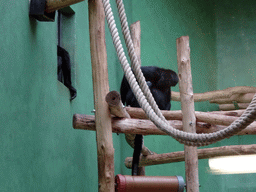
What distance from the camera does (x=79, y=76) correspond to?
330 centimetres

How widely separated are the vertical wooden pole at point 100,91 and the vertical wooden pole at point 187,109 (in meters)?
0.88

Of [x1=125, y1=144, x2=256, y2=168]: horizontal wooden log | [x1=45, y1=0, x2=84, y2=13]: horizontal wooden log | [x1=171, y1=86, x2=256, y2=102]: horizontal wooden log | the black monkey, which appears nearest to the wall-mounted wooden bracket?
[x1=45, y1=0, x2=84, y2=13]: horizontal wooden log

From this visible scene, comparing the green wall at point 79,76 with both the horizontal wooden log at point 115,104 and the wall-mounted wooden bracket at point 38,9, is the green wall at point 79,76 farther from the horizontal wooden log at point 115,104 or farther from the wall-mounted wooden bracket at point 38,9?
the horizontal wooden log at point 115,104

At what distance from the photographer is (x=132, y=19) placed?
16.9 feet

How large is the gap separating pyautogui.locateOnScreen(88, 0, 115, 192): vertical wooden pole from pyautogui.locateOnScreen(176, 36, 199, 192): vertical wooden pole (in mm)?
880

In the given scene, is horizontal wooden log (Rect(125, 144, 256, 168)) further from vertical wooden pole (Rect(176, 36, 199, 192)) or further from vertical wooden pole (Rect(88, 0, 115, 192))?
vertical wooden pole (Rect(88, 0, 115, 192))

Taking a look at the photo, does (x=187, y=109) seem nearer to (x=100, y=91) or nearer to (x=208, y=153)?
(x=208, y=153)

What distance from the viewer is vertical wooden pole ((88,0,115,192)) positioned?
1935 millimetres

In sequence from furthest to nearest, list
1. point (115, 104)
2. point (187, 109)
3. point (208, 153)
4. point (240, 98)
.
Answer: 1. point (240, 98)
2. point (208, 153)
3. point (187, 109)
4. point (115, 104)

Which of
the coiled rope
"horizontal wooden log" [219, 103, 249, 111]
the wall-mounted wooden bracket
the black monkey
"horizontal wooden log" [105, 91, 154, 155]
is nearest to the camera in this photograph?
the coiled rope

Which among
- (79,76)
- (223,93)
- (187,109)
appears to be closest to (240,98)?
(223,93)

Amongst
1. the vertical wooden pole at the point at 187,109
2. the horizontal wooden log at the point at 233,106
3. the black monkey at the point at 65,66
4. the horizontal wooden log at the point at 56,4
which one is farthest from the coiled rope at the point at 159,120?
the horizontal wooden log at the point at 233,106

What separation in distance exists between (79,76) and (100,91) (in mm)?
1368

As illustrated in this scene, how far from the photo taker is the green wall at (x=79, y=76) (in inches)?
71.7
